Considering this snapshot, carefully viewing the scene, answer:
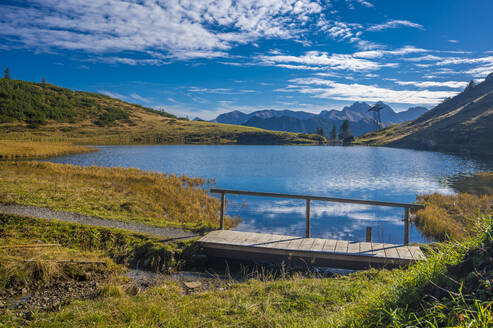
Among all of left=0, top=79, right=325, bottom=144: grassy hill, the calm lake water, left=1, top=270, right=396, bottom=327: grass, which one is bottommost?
the calm lake water

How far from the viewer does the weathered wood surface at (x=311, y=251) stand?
33.4 ft

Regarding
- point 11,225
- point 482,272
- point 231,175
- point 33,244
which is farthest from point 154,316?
point 231,175

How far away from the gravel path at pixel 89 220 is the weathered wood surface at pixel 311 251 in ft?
6.28

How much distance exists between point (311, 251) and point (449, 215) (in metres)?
15.3

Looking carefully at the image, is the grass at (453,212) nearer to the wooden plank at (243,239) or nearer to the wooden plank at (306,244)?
the wooden plank at (306,244)

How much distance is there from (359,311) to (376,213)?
22.6 meters

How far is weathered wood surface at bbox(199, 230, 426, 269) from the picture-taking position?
33.4 feet

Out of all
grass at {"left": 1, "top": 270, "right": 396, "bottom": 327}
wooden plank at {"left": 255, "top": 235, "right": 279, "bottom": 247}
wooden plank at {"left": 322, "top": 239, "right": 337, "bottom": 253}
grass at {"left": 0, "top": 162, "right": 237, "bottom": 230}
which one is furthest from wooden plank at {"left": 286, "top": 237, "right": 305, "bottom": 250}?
grass at {"left": 0, "top": 162, "right": 237, "bottom": 230}

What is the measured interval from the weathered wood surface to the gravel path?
6.28 ft

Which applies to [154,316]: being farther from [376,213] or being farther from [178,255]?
[376,213]

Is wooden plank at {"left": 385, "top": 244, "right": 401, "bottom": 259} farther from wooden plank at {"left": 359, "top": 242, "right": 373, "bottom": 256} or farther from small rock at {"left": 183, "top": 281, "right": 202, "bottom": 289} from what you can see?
small rock at {"left": 183, "top": 281, "right": 202, "bottom": 289}

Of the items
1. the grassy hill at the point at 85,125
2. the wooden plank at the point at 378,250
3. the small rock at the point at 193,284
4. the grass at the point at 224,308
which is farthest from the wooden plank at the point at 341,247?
the grassy hill at the point at 85,125

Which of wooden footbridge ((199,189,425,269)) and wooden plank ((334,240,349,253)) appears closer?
wooden footbridge ((199,189,425,269))

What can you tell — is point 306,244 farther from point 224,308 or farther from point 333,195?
point 333,195
